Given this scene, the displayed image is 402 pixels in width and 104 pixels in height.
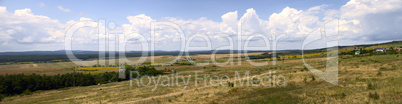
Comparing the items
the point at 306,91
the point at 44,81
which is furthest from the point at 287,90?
the point at 44,81

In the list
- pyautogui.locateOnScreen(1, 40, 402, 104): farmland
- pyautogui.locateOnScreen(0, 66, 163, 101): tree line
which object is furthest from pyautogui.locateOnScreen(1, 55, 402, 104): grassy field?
pyautogui.locateOnScreen(0, 66, 163, 101): tree line

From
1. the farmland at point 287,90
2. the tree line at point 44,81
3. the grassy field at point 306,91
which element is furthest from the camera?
the tree line at point 44,81

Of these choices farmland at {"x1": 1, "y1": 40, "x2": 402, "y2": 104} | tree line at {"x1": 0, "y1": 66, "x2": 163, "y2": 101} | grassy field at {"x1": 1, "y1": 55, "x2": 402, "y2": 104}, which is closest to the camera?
grassy field at {"x1": 1, "y1": 55, "x2": 402, "y2": 104}

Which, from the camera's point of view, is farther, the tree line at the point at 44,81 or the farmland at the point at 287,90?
the tree line at the point at 44,81

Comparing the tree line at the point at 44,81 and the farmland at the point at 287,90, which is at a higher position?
the farmland at the point at 287,90

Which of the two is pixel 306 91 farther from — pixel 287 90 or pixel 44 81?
pixel 44 81

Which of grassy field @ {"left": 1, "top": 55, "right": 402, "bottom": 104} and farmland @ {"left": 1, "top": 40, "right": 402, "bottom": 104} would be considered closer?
grassy field @ {"left": 1, "top": 55, "right": 402, "bottom": 104}

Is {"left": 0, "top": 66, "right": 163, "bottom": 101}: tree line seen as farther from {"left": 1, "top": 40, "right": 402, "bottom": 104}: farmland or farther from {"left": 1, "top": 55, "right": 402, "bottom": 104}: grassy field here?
{"left": 1, "top": 55, "right": 402, "bottom": 104}: grassy field

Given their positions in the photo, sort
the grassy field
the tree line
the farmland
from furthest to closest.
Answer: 1. the tree line
2. the farmland
3. the grassy field

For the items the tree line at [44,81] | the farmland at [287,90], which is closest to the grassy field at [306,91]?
the farmland at [287,90]

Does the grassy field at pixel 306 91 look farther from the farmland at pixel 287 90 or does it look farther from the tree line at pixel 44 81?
the tree line at pixel 44 81

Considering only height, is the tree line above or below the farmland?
below

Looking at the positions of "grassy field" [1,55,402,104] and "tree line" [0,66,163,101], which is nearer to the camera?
"grassy field" [1,55,402,104]

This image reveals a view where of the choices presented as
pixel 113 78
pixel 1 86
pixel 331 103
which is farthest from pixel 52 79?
pixel 331 103
